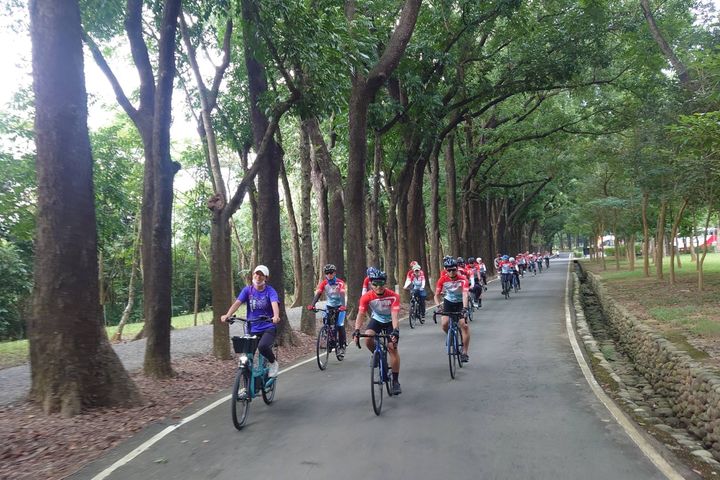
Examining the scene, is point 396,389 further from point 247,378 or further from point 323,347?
point 323,347

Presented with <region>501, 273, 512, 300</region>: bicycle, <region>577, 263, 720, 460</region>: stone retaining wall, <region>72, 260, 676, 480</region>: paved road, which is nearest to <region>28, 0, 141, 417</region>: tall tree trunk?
<region>72, 260, 676, 480</region>: paved road

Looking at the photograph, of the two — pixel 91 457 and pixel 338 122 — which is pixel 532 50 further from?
pixel 91 457

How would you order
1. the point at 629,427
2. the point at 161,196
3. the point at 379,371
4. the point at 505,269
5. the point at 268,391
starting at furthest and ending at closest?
the point at 505,269
the point at 161,196
the point at 268,391
the point at 379,371
the point at 629,427

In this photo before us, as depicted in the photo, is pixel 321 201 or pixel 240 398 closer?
pixel 240 398

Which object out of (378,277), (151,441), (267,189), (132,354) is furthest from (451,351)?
(132,354)

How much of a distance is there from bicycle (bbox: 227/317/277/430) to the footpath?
12.7 feet

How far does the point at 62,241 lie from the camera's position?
→ 7.61 m

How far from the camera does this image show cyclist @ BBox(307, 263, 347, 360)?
11811mm

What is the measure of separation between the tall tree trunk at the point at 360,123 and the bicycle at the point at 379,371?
8660mm

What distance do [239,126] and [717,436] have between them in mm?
13500

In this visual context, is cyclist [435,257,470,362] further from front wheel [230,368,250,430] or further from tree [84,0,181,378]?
tree [84,0,181,378]

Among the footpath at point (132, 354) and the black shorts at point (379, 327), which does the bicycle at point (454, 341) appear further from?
the footpath at point (132, 354)

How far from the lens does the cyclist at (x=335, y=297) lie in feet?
38.7

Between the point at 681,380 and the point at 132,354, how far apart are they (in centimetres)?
1181
